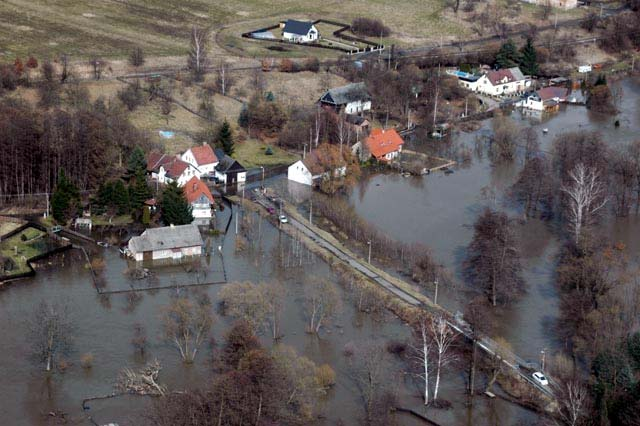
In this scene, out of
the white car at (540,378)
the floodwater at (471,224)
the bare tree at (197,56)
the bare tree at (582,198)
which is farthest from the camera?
the bare tree at (197,56)

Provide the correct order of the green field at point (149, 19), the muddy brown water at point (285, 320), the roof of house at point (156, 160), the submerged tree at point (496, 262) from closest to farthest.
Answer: the muddy brown water at point (285, 320) → the submerged tree at point (496, 262) → the roof of house at point (156, 160) → the green field at point (149, 19)

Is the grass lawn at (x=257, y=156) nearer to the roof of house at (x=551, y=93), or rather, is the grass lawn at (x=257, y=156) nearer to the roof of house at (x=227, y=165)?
the roof of house at (x=227, y=165)

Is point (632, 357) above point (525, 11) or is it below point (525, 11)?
below

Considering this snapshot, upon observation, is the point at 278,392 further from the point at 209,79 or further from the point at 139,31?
the point at 139,31

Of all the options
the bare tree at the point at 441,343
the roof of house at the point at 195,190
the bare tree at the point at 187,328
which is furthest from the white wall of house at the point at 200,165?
the bare tree at the point at 441,343

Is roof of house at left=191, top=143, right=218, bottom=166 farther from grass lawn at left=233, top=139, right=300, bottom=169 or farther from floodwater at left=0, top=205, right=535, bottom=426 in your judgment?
floodwater at left=0, top=205, right=535, bottom=426

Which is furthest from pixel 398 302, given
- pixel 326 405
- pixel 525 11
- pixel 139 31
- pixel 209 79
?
pixel 525 11
